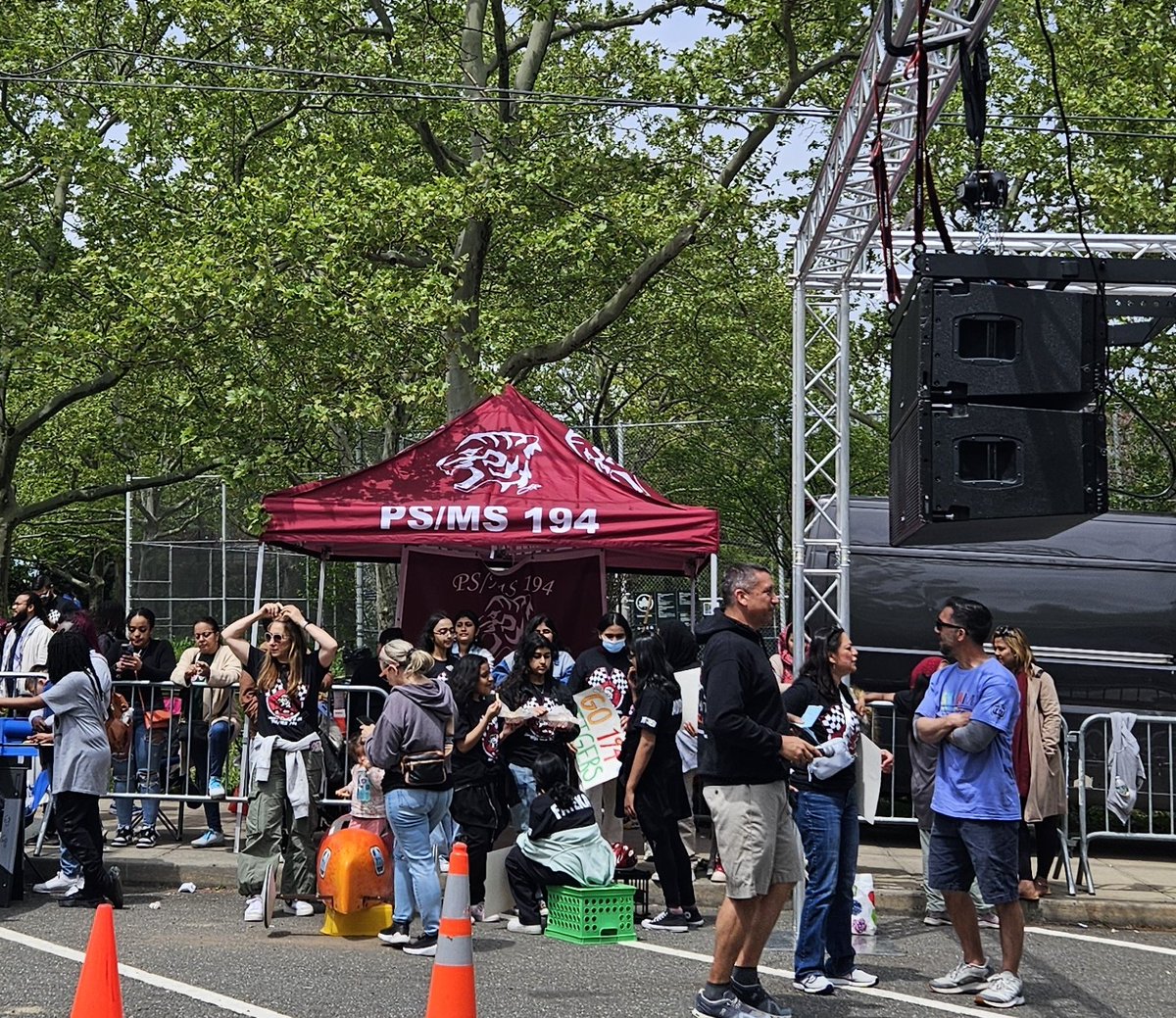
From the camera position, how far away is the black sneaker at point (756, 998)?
6.53 m

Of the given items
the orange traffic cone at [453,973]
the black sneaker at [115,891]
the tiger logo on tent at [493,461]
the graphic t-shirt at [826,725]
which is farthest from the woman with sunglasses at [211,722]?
the orange traffic cone at [453,973]

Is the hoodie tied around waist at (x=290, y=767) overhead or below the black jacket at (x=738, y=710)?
below

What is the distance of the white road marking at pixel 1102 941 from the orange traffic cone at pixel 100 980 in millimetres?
6163

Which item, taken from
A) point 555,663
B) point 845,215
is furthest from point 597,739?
point 845,215

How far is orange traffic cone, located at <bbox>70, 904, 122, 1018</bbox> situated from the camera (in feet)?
16.6

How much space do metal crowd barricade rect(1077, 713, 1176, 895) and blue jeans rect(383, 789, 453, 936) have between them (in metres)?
4.70

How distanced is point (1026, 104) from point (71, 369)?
13.4 metres

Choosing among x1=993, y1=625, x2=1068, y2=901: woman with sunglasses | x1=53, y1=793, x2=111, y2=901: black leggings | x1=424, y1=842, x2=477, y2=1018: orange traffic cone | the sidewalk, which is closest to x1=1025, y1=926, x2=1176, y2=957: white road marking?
the sidewalk

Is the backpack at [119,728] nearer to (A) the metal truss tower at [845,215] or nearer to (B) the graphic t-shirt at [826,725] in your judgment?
(A) the metal truss tower at [845,215]

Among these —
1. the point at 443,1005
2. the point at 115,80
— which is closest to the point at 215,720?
the point at 443,1005

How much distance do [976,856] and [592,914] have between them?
8.10 ft

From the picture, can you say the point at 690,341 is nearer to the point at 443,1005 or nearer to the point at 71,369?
the point at 71,369

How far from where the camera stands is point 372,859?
8852 mm

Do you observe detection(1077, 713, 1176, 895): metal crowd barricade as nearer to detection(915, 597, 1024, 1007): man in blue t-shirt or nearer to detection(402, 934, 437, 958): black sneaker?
detection(915, 597, 1024, 1007): man in blue t-shirt
